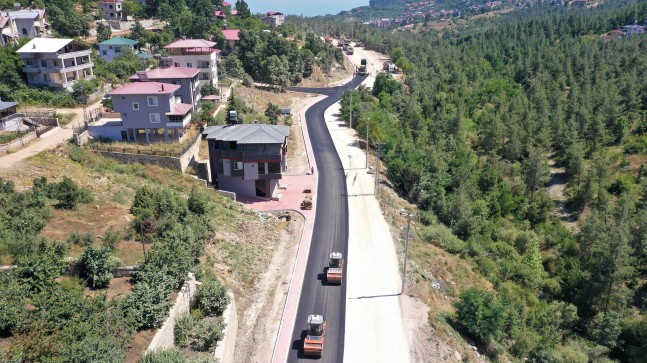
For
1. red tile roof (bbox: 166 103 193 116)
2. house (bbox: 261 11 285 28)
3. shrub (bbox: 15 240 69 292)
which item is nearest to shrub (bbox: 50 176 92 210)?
shrub (bbox: 15 240 69 292)

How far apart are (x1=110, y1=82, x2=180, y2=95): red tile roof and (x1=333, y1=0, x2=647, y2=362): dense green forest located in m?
31.9

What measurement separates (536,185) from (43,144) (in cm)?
6764

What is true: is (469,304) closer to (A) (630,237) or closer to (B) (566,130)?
(A) (630,237)

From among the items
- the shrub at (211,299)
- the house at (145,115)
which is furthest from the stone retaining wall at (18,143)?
the shrub at (211,299)

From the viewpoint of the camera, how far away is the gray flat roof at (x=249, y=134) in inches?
2138

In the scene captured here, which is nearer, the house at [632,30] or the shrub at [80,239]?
the shrub at [80,239]

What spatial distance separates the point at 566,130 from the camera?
285ft

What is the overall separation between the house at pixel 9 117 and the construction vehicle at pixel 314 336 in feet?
157

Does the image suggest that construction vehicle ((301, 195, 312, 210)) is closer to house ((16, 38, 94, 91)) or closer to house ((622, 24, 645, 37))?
house ((16, 38, 94, 91))

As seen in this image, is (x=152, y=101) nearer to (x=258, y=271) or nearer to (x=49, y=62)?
(x=49, y=62)

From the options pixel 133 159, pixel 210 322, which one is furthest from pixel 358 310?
pixel 133 159

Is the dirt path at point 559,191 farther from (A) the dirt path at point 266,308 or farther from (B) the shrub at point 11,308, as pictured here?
(B) the shrub at point 11,308

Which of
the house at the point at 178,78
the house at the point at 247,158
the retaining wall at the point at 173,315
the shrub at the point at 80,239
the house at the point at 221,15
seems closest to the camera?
the retaining wall at the point at 173,315

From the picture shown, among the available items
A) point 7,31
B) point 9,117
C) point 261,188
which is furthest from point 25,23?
point 261,188
